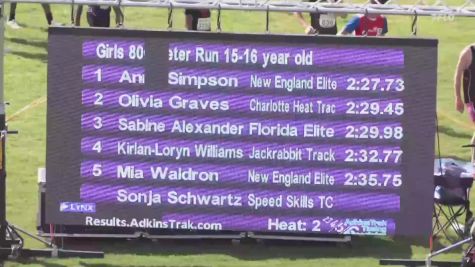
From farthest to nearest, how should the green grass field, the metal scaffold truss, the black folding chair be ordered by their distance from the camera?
1. the black folding chair
2. the green grass field
3. the metal scaffold truss

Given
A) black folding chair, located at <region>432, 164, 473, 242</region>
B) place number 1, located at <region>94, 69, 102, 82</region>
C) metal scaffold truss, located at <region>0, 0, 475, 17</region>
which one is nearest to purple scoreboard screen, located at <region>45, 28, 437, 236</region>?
place number 1, located at <region>94, 69, 102, 82</region>

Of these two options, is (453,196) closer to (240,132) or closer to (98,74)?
(240,132)

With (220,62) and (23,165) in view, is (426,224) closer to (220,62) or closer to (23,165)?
(220,62)

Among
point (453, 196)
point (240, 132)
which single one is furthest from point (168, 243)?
point (453, 196)

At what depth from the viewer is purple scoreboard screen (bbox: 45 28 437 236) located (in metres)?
11.6

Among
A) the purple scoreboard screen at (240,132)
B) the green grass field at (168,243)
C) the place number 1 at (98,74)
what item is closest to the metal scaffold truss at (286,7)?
the purple scoreboard screen at (240,132)

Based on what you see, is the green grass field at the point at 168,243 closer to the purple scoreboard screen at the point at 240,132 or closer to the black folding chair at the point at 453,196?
the black folding chair at the point at 453,196

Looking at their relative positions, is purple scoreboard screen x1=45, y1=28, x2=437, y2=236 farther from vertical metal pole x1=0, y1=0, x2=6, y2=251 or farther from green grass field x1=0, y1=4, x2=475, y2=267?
green grass field x1=0, y1=4, x2=475, y2=267

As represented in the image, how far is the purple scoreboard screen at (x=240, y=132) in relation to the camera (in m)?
11.6

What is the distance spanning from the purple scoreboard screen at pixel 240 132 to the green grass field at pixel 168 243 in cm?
55

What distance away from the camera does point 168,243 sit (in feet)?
41.7

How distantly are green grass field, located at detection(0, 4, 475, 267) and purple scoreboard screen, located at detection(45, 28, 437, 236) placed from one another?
0.55 m

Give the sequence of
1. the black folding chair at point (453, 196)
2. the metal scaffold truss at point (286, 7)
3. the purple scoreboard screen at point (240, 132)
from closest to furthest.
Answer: the metal scaffold truss at point (286, 7) < the purple scoreboard screen at point (240, 132) < the black folding chair at point (453, 196)

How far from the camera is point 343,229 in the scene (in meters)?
11.8
